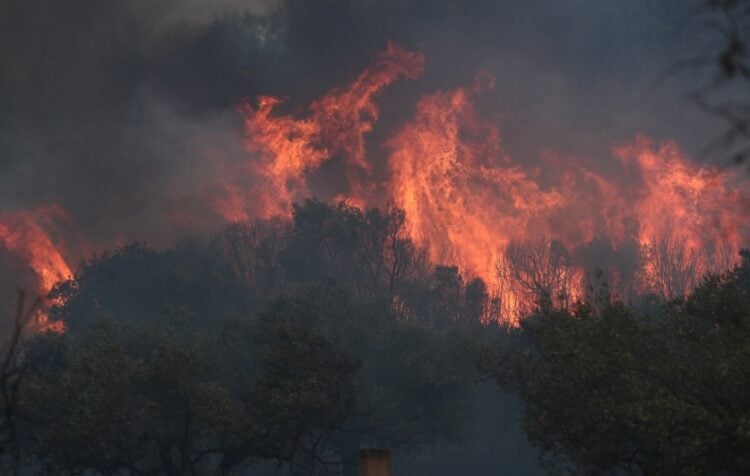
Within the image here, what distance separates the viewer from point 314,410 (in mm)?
59750

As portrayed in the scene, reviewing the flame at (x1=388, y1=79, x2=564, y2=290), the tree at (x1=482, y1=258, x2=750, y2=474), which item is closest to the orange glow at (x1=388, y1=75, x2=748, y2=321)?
the flame at (x1=388, y1=79, x2=564, y2=290)

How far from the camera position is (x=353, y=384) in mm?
72438

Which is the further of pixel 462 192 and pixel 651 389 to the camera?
pixel 462 192

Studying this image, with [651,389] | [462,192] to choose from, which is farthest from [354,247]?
[651,389]

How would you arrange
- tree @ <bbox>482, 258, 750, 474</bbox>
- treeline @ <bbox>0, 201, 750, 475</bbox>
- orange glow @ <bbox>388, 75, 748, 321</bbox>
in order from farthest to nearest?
orange glow @ <bbox>388, 75, 748, 321</bbox>
treeline @ <bbox>0, 201, 750, 475</bbox>
tree @ <bbox>482, 258, 750, 474</bbox>

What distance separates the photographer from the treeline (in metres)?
34.1

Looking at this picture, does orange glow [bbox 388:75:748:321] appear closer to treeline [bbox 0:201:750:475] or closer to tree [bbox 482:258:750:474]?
treeline [bbox 0:201:750:475]

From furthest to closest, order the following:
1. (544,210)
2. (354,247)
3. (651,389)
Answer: (544,210) → (354,247) → (651,389)

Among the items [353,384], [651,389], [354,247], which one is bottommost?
[651,389]

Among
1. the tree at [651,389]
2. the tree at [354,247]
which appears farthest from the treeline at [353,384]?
the tree at [354,247]

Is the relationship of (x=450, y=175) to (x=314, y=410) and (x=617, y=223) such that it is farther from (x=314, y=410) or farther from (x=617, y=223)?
(x=314, y=410)

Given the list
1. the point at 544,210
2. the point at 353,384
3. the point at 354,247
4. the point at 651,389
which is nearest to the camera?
the point at 651,389

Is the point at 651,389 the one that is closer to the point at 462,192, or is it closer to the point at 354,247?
the point at 354,247

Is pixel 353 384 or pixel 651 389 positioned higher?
pixel 353 384
